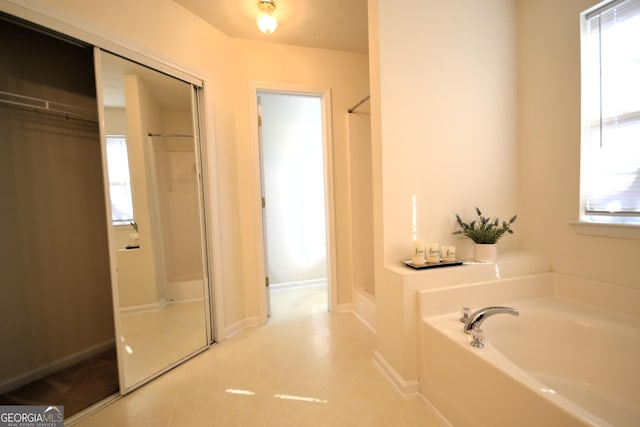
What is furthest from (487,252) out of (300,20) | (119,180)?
(119,180)

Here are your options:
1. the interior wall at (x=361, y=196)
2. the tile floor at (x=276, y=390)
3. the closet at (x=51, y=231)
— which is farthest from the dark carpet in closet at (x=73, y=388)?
the interior wall at (x=361, y=196)

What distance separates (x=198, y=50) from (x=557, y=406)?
2759 millimetres

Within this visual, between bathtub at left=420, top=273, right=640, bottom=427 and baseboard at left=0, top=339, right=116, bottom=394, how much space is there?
7.38ft

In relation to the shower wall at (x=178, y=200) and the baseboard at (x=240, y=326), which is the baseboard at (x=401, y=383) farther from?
the shower wall at (x=178, y=200)

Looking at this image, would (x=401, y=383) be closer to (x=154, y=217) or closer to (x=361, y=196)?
(x=361, y=196)

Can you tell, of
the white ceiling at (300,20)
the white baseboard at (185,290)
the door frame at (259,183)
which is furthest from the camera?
the door frame at (259,183)

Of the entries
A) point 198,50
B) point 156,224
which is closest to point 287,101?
point 198,50

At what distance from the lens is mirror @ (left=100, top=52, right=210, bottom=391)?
5.10ft

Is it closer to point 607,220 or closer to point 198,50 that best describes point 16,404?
point 198,50

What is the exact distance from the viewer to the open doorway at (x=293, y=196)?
328 cm

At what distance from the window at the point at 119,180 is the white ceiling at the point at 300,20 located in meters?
1.13

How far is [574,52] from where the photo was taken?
4.98 ft

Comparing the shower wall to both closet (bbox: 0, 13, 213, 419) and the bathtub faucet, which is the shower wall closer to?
closet (bbox: 0, 13, 213, 419)

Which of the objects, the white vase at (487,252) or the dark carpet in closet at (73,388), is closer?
the dark carpet in closet at (73,388)
